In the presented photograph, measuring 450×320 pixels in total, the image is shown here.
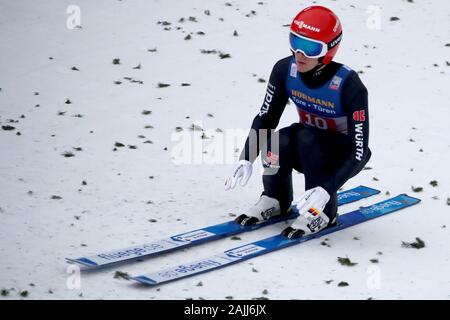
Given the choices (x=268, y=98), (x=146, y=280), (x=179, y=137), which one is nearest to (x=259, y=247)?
(x=146, y=280)

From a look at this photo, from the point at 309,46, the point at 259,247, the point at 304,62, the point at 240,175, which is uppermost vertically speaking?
the point at 309,46

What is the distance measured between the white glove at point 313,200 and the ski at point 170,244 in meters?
0.65

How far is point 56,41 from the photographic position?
11.6 m

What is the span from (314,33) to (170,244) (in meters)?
1.92

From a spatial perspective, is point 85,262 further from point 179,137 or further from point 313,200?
point 179,137

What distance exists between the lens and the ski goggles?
7.02 metres

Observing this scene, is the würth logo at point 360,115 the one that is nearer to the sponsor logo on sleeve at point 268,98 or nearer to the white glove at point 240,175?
the sponsor logo on sleeve at point 268,98

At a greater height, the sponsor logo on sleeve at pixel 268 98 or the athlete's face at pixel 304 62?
the athlete's face at pixel 304 62

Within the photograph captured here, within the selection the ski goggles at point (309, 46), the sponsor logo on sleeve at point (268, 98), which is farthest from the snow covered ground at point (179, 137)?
the ski goggles at point (309, 46)

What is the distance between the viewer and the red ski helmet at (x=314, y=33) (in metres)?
7.01

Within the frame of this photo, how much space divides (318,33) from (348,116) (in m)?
0.68

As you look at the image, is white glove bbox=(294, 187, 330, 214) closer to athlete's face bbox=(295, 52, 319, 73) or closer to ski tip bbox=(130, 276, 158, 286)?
athlete's face bbox=(295, 52, 319, 73)

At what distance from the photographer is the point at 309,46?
7.03 meters
